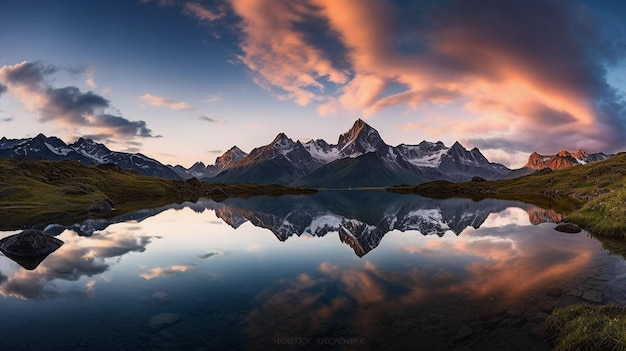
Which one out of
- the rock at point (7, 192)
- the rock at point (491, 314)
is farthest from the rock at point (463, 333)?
the rock at point (7, 192)

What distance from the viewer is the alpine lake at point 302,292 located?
54.7 ft

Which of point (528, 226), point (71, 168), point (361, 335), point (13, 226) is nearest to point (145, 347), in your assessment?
point (361, 335)

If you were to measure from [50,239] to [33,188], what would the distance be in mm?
79753

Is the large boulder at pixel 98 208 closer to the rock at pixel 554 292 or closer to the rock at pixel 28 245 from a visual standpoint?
the rock at pixel 28 245

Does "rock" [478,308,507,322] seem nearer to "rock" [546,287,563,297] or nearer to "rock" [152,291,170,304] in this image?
"rock" [546,287,563,297]

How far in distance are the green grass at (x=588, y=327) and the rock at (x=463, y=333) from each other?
3646mm

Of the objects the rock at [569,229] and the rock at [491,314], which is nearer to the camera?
the rock at [491,314]

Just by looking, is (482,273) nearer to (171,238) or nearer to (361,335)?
(361,335)

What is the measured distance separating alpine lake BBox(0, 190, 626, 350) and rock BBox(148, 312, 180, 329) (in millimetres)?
69

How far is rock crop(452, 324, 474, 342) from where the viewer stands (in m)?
16.3

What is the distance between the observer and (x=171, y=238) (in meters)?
47.6

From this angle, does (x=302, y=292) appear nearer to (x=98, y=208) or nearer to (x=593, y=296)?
(x=593, y=296)

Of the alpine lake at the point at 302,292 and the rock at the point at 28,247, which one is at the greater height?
the rock at the point at 28,247

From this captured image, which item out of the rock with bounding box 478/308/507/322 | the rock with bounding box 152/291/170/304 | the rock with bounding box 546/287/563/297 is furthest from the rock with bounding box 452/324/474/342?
the rock with bounding box 152/291/170/304
